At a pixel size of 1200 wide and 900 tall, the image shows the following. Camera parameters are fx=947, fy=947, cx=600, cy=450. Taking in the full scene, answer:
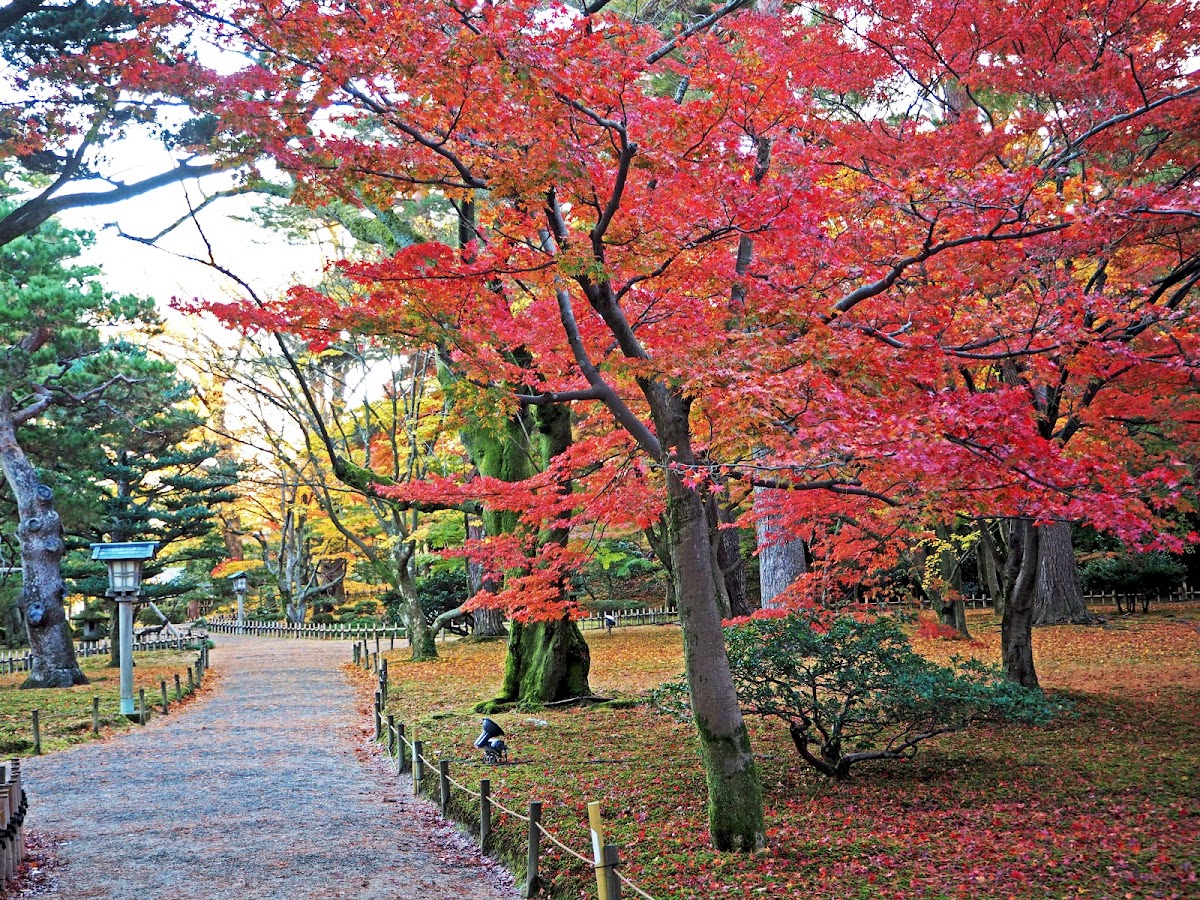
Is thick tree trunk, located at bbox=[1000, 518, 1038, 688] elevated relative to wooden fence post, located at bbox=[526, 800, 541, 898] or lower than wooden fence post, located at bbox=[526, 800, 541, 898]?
elevated

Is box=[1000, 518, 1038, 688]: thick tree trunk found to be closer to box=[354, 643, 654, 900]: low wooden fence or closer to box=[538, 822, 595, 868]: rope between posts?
box=[354, 643, 654, 900]: low wooden fence

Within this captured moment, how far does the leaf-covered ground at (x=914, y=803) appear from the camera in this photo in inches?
219

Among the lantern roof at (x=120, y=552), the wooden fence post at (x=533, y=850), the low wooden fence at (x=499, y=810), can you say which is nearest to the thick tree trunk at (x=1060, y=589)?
the low wooden fence at (x=499, y=810)

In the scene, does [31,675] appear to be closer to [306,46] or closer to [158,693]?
[158,693]

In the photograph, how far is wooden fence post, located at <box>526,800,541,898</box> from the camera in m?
6.20

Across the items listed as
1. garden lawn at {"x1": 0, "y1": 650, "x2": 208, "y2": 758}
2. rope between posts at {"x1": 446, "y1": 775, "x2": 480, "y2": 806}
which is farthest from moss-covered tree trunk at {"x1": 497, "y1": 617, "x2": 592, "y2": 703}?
garden lawn at {"x1": 0, "y1": 650, "x2": 208, "y2": 758}

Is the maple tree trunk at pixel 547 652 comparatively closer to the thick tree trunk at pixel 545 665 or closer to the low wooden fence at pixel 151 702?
the thick tree trunk at pixel 545 665

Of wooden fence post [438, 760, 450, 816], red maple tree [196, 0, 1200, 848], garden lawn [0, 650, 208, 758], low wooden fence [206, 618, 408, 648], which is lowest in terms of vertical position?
low wooden fence [206, 618, 408, 648]

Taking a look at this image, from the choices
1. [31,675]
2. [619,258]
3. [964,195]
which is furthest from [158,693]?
[964,195]

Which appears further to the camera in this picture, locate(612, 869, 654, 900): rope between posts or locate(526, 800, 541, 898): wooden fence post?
locate(526, 800, 541, 898): wooden fence post

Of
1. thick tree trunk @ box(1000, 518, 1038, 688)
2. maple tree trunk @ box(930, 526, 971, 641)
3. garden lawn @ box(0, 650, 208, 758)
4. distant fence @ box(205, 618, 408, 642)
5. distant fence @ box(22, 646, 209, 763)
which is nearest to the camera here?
thick tree trunk @ box(1000, 518, 1038, 688)

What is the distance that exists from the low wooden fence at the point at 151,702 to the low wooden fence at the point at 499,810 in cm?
443

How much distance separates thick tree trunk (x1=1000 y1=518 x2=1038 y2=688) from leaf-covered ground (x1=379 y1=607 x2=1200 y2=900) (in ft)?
2.66

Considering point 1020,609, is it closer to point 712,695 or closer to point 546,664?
point 546,664
